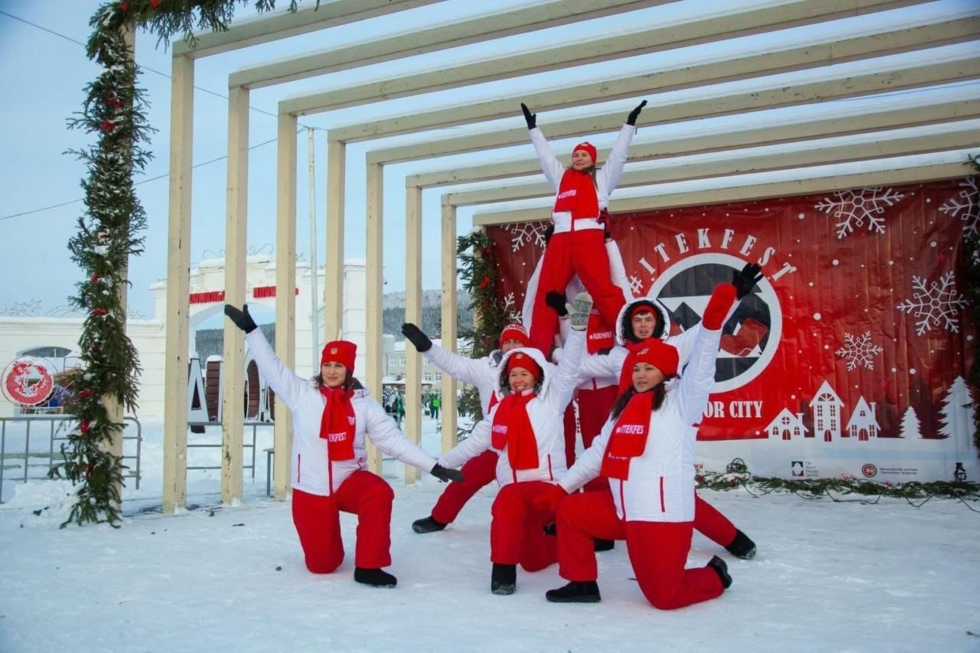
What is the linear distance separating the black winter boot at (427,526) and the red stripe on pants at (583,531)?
198 cm

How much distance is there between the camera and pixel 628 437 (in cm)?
385

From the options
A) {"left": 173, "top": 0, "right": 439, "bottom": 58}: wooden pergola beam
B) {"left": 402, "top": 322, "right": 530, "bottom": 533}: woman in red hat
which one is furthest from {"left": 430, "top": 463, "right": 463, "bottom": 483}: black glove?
{"left": 173, "top": 0, "right": 439, "bottom": 58}: wooden pergola beam

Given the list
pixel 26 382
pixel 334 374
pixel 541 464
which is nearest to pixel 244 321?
pixel 334 374

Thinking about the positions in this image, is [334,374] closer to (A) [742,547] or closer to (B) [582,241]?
(B) [582,241]

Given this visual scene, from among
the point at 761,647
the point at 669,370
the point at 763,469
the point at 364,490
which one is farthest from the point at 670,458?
the point at 763,469

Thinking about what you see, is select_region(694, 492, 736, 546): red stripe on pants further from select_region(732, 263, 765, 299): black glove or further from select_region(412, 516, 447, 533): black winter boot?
select_region(412, 516, 447, 533): black winter boot

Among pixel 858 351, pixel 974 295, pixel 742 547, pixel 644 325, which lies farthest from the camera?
pixel 858 351

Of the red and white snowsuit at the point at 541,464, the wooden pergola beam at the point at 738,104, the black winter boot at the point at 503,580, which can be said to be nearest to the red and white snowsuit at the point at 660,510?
the black winter boot at the point at 503,580

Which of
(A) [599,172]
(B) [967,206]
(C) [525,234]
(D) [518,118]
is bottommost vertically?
(A) [599,172]

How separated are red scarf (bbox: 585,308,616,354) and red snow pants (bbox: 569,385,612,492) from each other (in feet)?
1.00

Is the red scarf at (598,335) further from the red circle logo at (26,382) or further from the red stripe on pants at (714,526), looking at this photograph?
the red circle logo at (26,382)

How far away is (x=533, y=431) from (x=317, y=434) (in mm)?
1201

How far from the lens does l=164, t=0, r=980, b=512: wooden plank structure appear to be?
5.98m

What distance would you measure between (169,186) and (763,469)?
656cm
